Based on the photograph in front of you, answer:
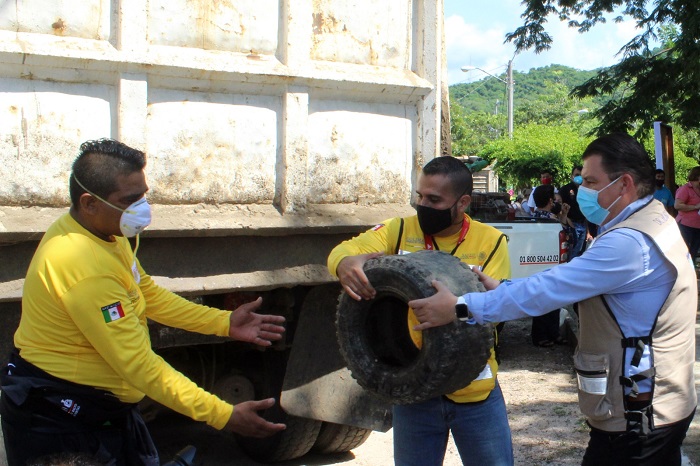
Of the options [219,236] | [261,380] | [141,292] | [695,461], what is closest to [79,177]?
[141,292]

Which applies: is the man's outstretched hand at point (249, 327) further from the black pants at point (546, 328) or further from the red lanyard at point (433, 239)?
the black pants at point (546, 328)

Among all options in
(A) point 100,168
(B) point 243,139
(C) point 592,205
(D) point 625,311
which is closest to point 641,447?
(D) point 625,311

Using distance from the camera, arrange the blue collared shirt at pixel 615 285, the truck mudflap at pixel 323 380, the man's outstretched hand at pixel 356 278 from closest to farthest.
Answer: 1. the blue collared shirt at pixel 615 285
2. the man's outstretched hand at pixel 356 278
3. the truck mudflap at pixel 323 380

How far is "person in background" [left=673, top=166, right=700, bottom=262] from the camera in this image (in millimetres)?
11664

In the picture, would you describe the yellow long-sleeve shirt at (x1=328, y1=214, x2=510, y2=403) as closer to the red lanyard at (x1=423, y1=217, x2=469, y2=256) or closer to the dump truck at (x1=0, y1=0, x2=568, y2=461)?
the red lanyard at (x1=423, y1=217, x2=469, y2=256)

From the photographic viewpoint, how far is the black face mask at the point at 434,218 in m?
3.32

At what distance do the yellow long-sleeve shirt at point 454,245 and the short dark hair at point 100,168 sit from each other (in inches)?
38.1

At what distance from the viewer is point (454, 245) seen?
11.2 ft

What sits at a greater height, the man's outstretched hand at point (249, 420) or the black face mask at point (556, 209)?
the black face mask at point (556, 209)

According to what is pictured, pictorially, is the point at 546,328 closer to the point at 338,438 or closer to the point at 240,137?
the point at 338,438

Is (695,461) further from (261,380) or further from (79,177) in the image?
(79,177)

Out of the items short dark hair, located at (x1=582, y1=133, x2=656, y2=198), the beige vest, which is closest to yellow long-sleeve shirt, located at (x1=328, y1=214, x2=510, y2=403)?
the beige vest

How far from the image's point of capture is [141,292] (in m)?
3.14

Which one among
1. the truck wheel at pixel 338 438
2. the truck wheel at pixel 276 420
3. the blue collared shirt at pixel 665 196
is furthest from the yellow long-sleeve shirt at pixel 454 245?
the blue collared shirt at pixel 665 196
